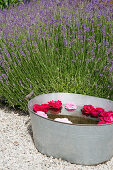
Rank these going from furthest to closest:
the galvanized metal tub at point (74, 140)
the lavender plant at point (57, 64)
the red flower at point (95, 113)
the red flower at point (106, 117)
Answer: the lavender plant at point (57, 64) < the red flower at point (95, 113) < the red flower at point (106, 117) < the galvanized metal tub at point (74, 140)

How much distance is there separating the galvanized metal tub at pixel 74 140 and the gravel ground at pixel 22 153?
0.06 meters

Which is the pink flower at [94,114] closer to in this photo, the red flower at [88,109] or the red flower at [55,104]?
the red flower at [88,109]

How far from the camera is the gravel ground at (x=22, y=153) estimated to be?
7.32 feet

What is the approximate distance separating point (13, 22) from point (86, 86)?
4.99ft

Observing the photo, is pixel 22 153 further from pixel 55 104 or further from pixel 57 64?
pixel 57 64

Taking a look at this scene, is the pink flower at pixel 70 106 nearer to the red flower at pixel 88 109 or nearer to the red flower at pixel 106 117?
the red flower at pixel 88 109

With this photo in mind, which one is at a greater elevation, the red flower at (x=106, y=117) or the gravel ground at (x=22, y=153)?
the red flower at (x=106, y=117)

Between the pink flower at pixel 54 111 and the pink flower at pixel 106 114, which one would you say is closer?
the pink flower at pixel 106 114

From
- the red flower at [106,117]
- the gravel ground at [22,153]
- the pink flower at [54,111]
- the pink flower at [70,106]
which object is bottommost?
the gravel ground at [22,153]

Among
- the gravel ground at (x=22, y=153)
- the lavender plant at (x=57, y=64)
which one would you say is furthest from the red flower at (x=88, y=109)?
the gravel ground at (x=22, y=153)

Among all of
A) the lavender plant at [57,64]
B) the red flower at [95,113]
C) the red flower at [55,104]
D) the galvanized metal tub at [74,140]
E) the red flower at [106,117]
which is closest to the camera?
the galvanized metal tub at [74,140]

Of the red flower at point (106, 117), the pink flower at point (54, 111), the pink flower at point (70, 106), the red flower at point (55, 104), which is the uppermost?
the red flower at point (106, 117)

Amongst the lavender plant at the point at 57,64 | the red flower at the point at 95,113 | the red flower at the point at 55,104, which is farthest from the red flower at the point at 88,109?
the lavender plant at the point at 57,64

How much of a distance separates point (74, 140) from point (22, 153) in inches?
24.4
